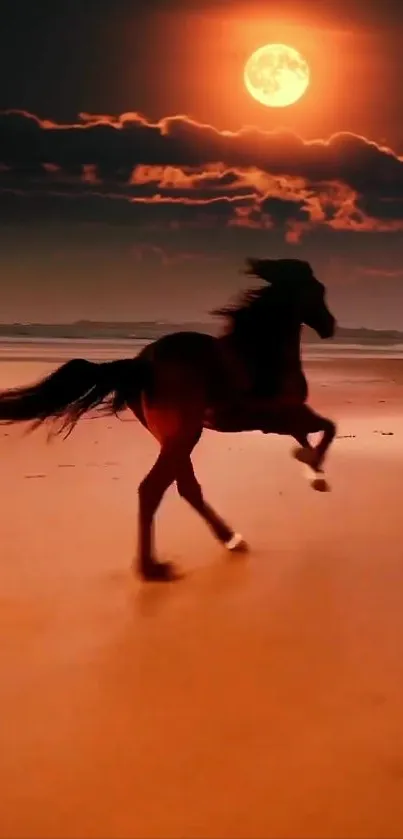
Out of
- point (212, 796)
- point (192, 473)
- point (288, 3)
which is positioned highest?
point (288, 3)

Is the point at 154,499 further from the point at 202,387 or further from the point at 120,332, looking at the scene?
the point at 120,332

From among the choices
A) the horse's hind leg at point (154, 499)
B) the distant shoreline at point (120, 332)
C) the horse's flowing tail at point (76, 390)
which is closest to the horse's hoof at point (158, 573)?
the horse's hind leg at point (154, 499)

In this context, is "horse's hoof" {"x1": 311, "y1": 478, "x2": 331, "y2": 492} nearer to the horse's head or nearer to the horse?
the horse

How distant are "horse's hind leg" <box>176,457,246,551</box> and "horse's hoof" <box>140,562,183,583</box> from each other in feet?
0.27

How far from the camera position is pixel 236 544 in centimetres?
97

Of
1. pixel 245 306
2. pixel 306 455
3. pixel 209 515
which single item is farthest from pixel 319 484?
pixel 245 306

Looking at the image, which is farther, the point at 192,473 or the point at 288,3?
the point at 288,3

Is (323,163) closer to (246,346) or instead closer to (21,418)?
(246,346)

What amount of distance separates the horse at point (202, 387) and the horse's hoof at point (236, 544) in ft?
0.26

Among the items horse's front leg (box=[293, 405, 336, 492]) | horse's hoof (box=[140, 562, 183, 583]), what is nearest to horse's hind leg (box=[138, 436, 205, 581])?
horse's hoof (box=[140, 562, 183, 583])

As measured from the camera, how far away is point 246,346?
0.91 m

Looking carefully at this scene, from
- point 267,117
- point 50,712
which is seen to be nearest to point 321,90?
point 267,117

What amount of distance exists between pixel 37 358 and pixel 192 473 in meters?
0.28

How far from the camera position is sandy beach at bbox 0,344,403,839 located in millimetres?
618
